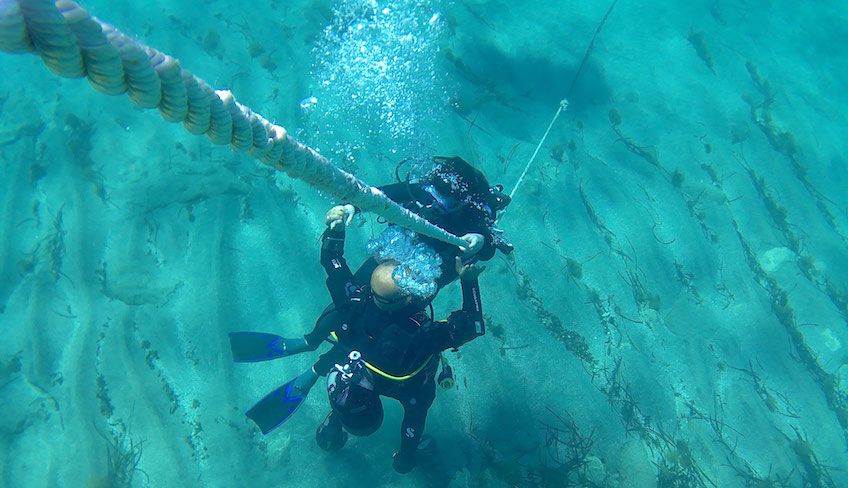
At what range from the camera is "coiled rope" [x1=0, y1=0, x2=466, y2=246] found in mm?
929

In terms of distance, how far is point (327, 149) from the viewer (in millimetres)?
7434

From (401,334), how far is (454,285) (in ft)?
8.37

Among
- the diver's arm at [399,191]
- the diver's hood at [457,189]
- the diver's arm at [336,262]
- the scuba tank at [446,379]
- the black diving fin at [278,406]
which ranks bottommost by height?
the black diving fin at [278,406]

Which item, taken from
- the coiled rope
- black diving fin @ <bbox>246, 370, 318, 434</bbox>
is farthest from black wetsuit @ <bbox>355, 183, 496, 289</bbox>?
the coiled rope

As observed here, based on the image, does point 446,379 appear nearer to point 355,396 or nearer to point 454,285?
point 355,396

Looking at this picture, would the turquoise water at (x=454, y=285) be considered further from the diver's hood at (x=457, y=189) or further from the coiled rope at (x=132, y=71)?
the coiled rope at (x=132, y=71)

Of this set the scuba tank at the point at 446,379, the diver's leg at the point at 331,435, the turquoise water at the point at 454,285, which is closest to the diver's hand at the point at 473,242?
the scuba tank at the point at 446,379

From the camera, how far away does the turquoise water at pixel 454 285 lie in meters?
5.36

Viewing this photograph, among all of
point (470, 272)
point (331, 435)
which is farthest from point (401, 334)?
point (331, 435)

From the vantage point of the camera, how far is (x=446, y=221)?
15.4 ft

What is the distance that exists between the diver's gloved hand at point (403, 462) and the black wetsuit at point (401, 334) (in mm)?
88

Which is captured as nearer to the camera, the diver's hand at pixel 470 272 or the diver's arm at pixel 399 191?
the diver's hand at pixel 470 272

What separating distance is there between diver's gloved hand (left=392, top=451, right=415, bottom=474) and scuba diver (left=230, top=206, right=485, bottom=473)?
11 millimetres

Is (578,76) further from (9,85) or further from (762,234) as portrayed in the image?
(9,85)
